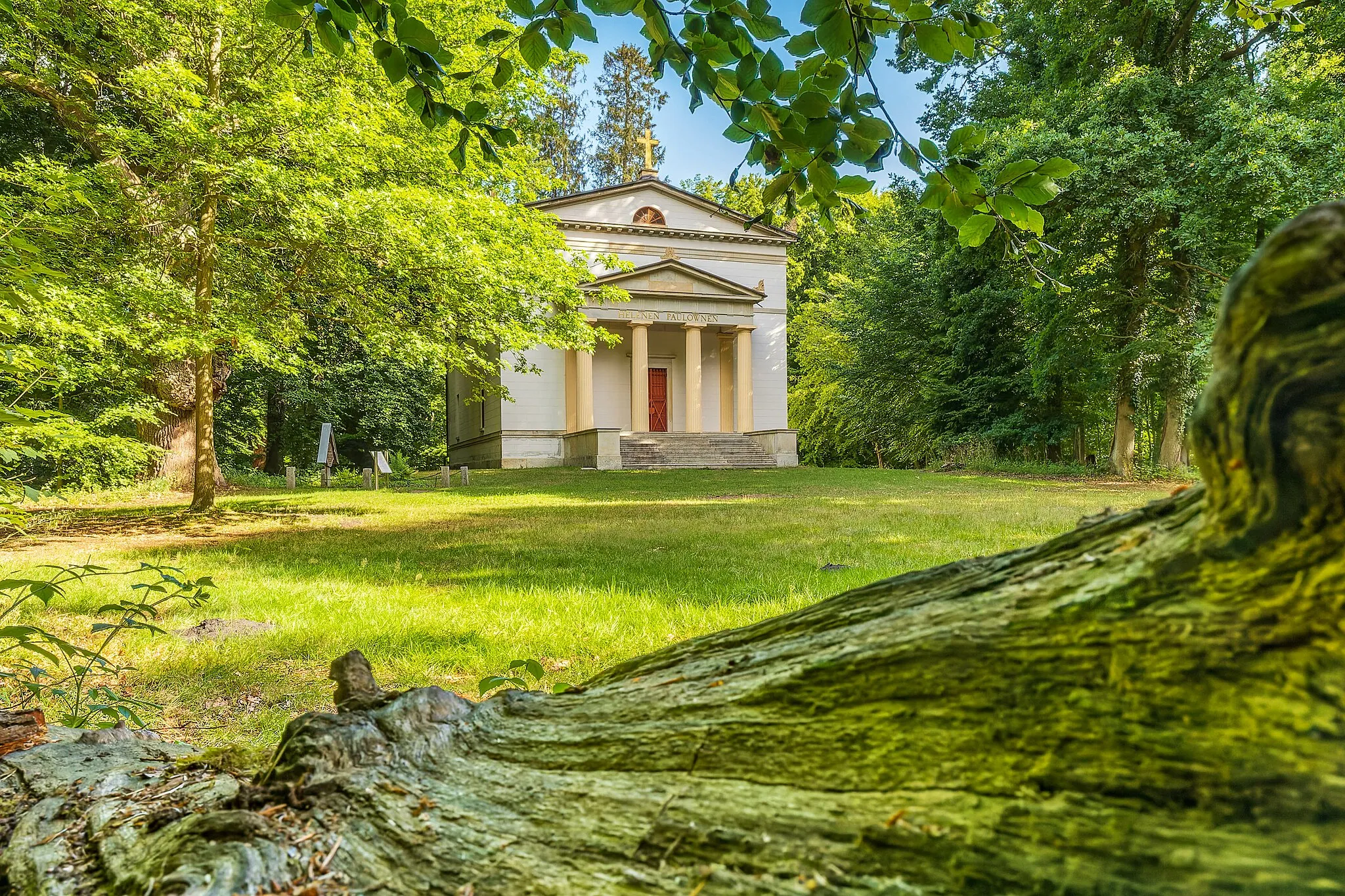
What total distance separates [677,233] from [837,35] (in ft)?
83.0

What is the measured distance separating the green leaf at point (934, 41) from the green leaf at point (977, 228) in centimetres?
31

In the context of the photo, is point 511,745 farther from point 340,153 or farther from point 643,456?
point 643,456

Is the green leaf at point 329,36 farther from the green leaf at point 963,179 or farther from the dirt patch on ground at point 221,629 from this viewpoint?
the dirt patch on ground at point 221,629

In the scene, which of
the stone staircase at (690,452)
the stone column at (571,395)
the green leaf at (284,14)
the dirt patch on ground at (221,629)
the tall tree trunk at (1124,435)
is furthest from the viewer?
the stone column at (571,395)

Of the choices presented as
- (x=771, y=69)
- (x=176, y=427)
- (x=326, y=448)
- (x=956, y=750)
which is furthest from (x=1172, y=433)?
(x=176, y=427)

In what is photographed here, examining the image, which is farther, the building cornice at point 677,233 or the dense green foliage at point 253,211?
the building cornice at point 677,233

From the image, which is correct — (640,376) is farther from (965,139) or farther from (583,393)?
(965,139)

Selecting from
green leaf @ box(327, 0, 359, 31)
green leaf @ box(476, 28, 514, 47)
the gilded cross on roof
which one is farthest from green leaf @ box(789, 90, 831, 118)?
the gilded cross on roof

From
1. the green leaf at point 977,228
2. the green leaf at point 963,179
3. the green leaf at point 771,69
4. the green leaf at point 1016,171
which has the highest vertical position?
the green leaf at point 771,69

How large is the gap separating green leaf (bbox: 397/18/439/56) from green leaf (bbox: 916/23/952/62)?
1.00 meters

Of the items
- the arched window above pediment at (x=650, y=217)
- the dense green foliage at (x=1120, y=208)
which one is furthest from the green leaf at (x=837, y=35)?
the arched window above pediment at (x=650, y=217)

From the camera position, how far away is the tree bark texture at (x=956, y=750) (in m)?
0.52

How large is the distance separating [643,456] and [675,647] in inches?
724

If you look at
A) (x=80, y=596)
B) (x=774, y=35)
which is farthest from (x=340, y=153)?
(x=774, y=35)
